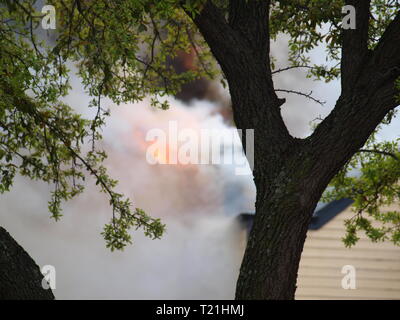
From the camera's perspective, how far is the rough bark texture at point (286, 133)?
4992 millimetres

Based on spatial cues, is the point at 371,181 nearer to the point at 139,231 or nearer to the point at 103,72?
the point at 103,72

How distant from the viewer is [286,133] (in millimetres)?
5453

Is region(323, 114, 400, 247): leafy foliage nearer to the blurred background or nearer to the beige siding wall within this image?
the beige siding wall

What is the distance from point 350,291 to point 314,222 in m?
1.32

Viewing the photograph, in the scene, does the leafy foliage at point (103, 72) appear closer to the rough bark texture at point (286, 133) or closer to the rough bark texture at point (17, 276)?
the rough bark texture at point (286, 133)

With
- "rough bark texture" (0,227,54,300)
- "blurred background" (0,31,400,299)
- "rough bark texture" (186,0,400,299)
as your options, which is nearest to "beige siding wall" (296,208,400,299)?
"blurred background" (0,31,400,299)

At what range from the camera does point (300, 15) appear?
6418mm

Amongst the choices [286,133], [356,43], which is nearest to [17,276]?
[286,133]

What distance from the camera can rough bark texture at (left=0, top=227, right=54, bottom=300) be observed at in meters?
4.89

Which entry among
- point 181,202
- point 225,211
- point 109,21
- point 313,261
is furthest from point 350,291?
point 109,21

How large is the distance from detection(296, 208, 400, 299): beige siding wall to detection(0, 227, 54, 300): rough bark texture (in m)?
6.10

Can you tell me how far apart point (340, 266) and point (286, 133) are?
5.51 metres

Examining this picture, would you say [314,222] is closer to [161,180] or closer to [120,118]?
[161,180]

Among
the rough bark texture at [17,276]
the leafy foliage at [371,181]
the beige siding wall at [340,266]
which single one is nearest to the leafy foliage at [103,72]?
the leafy foliage at [371,181]
